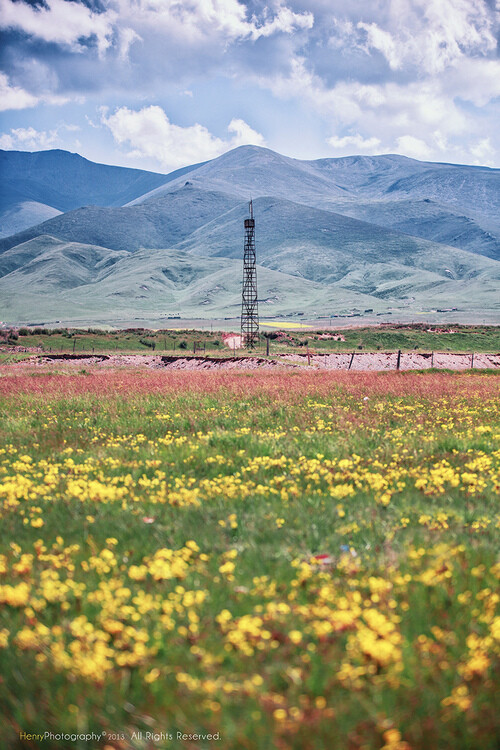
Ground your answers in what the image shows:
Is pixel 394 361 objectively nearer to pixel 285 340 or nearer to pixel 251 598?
pixel 285 340

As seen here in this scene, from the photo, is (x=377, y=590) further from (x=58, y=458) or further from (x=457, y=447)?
(x=58, y=458)

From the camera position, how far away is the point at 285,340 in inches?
2928

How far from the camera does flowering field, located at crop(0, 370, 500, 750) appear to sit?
3178 mm

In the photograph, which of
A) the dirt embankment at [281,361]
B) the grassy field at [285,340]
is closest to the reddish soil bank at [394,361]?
the dirt embankment at [281,361]

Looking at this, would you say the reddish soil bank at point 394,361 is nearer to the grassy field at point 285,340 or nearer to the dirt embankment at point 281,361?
Answer: the dirt embankment at point 281,361

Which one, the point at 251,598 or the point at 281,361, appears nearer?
the point at 251,598

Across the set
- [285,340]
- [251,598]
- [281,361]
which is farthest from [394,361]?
[251,598]

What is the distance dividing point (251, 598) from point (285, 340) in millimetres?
70483

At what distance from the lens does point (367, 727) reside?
3.07 metres

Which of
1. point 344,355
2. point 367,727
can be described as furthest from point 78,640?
point 344,355

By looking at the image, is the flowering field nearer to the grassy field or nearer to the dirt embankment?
the dirt embankment

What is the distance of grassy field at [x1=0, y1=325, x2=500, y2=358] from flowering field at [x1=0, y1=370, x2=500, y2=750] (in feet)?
186

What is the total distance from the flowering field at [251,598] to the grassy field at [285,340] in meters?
56.7

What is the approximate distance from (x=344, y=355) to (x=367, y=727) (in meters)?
48.9
